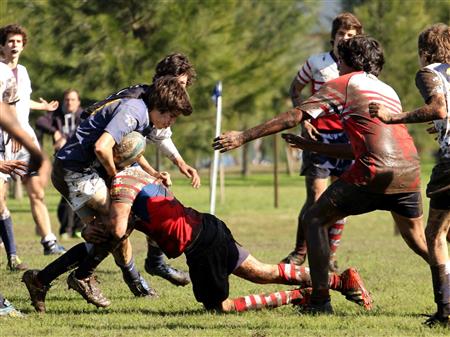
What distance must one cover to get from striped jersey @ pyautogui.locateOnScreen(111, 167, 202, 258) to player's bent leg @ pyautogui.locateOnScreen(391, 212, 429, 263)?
1411 mm

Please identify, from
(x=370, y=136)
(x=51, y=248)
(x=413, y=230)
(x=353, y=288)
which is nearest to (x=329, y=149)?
(x=370, y=136)

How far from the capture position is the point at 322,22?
48.9 metres

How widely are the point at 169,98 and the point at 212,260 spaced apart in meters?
1.15

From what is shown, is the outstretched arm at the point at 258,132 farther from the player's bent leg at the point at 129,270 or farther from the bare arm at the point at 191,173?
the player's bent leg at the point at 129,270

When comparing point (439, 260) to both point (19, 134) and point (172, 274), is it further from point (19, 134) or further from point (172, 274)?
point (19, 134)

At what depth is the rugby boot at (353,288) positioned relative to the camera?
757cm

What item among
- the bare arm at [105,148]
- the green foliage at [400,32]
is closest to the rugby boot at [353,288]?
the bare arm at [105,148]

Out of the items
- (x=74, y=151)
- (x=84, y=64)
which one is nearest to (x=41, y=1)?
(x=84, y=64)

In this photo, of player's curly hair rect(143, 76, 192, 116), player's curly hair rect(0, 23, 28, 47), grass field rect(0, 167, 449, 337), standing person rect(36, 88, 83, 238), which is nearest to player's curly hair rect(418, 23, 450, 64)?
player's curly hair rect(143, 76, 192, 116)

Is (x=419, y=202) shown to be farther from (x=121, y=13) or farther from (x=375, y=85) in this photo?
(x=121, y=13)

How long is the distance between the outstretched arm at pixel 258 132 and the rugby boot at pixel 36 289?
1705 mm

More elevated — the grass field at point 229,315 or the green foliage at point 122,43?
the green foliage at point 122,43

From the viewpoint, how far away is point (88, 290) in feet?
24.9

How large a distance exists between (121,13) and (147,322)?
72.6 ft
